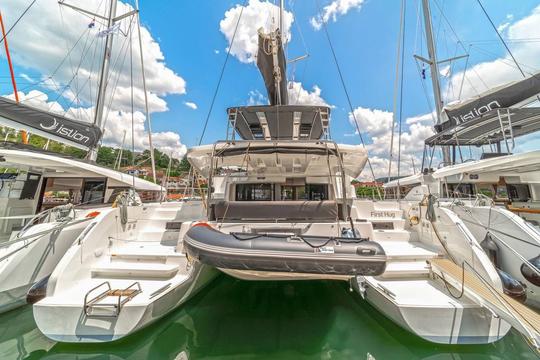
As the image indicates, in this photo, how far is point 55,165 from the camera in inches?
185

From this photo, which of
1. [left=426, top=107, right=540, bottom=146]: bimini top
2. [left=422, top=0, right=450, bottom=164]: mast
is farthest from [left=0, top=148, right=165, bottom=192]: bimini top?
[left=422, top=0, right=450, bottom=164]: mast

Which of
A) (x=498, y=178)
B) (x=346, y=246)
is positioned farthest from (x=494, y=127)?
(x=346, y=246)

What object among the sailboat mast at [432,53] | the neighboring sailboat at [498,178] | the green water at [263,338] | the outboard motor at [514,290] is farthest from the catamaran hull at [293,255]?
the sailboat mast at [432,53]

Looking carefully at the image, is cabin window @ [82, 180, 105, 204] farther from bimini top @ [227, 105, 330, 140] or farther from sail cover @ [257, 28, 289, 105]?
sail cover @ [257, 28, 289, 105]

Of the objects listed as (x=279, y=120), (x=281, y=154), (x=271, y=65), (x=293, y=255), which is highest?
(x=271, y=65)

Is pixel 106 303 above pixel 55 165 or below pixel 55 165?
below

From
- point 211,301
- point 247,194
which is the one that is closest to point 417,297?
point 211,301

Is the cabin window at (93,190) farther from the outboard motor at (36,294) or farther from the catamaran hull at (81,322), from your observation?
the catamaran hull at (81,322)

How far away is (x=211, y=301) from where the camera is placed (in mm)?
3615

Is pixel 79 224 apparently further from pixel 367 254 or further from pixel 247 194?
pixel 367 254

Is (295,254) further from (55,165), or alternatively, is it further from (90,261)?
(55,165)

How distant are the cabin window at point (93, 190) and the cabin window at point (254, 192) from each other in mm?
4991

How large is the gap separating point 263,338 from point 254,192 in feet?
9.18

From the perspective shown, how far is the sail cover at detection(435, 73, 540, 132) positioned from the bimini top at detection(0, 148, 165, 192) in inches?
313
